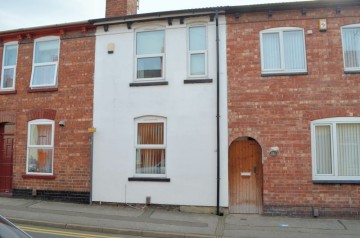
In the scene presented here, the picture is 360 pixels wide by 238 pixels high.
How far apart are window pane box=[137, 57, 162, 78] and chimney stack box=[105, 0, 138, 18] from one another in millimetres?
2053

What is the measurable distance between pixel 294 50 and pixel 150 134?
16.4 ft

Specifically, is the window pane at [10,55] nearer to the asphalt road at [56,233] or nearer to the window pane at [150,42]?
the window pane at [150,42]

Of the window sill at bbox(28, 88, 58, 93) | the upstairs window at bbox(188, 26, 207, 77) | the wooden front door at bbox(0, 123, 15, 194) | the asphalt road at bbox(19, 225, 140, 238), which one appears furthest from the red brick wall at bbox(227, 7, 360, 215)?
the wooden front door at bbox(0, 123, 15, 194)

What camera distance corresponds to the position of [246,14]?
9.70 metres

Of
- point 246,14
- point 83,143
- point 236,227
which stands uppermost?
point 246,14

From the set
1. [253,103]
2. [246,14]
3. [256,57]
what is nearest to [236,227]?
[253,103]

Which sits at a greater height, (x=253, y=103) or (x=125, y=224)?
(x=253, y=103)

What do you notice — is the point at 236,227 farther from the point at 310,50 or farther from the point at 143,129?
the point at 310,50

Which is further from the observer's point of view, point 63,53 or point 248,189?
point 63,53

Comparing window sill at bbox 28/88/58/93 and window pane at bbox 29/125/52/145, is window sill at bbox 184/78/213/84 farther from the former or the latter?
window pane at bbox 29/125/52/145

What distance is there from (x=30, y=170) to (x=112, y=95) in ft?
12.6

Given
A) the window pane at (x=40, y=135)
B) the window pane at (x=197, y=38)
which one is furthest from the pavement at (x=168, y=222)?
the window pane at (x=197, y=38)

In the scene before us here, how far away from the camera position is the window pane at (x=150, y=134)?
10052 mm

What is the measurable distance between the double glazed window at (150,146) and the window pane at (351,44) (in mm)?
5710
